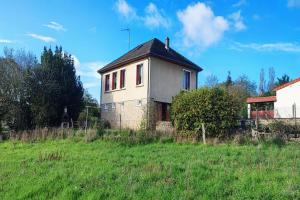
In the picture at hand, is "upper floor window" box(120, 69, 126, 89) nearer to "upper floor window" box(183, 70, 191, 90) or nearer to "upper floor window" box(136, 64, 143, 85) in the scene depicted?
"upper floor window" box(136, 64, 143, 85)

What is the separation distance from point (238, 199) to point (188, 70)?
2281 cm

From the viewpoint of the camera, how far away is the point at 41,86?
84.6ft

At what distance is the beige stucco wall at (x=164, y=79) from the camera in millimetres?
26141

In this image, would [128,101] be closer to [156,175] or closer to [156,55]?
[156,55]

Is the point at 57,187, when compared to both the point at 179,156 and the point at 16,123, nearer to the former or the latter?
the point at 179,156

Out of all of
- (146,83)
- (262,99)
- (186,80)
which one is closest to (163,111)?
(146,83)

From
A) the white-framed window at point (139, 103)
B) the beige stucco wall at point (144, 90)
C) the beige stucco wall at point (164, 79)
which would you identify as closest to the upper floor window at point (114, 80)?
the beige stucco wall at point (144, 90)

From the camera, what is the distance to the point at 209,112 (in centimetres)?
1803

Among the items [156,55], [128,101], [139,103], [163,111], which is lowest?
[163,111]

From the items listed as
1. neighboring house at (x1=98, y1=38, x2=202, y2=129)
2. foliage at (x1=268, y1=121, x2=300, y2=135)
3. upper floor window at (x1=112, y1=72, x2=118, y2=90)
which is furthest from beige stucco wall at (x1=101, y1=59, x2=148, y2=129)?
foliage at (x1=268, y1=121, x2=300, y2=135)

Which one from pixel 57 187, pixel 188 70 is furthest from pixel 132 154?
pixel 188 70

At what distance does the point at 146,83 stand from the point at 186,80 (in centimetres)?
490

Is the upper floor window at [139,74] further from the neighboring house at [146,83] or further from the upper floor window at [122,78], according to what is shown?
the upper floor window at [122,78]

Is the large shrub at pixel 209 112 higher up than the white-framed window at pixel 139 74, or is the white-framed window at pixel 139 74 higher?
the white-framed window at pixel 139 74
